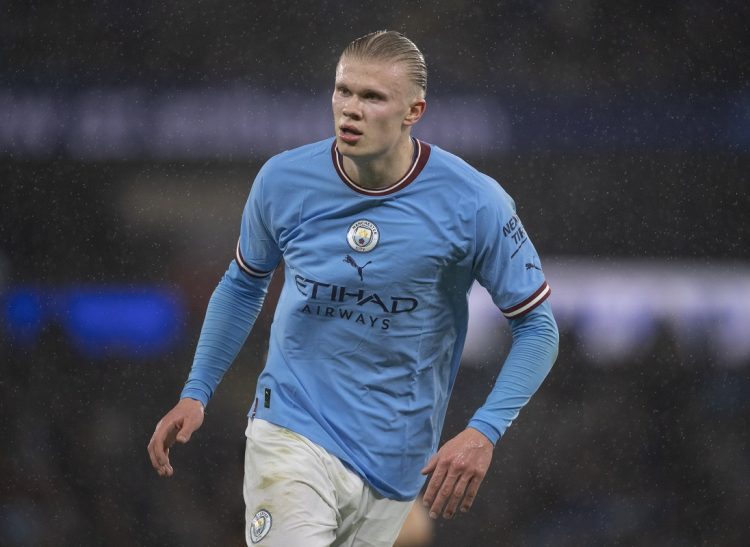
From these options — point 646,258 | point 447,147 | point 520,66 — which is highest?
point 520,66

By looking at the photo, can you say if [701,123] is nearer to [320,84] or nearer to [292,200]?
[320,84]

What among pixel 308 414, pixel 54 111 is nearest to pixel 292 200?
pixel 308 414

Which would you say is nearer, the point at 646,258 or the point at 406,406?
the point at 406,406

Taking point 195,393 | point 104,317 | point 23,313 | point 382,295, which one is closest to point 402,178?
point 382,295

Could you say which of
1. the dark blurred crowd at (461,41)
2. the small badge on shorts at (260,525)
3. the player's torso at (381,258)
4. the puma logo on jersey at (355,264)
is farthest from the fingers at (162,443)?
the dark blurred crowd at (461,41)

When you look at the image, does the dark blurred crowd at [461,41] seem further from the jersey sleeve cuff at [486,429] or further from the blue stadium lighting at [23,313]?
the jersey sleeve cuff at [486,429]

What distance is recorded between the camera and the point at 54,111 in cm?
520

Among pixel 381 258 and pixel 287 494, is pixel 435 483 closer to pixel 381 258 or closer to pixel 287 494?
pixel 287 494

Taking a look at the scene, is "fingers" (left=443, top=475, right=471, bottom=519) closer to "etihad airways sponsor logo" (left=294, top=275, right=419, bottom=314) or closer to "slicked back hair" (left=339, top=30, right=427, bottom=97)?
"etihad airways sponsor logo" (left=294, top=275, right=419, bottom=314)

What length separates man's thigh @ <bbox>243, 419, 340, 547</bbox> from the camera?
2521mm

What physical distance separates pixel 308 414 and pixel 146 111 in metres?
2.77

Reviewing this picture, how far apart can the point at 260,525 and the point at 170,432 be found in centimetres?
30

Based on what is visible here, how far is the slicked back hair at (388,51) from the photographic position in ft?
8.79

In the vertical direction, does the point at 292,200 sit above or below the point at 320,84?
above
